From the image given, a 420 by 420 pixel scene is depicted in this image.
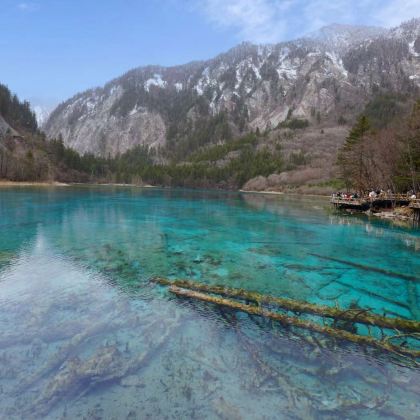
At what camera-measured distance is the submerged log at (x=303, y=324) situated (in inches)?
468

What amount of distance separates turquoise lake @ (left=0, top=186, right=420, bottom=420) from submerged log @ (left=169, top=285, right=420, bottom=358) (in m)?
0.31

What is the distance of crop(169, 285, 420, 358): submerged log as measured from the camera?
11.9 metres

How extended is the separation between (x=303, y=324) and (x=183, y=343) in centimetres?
459

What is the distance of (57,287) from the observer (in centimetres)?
1805

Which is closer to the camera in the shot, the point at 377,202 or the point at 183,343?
the point at 183,343

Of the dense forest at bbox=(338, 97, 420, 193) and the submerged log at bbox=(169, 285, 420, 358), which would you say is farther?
the dense forest at bbox=(338, 97, 420, 193)

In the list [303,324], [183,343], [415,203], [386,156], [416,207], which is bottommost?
[183,343]

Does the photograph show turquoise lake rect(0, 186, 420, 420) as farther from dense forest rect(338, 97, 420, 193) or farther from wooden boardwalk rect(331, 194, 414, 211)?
wooden boardwalk rect(331, 194, 414, 211)

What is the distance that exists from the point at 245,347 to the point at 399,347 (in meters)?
5.34

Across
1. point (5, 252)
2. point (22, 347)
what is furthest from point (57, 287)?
point (5, 252)

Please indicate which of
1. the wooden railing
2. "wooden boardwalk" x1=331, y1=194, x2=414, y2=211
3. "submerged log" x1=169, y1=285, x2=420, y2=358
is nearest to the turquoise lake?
"submerged log" x1=169, y1=285, x2=420, y2=358

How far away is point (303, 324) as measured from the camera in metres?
13.1

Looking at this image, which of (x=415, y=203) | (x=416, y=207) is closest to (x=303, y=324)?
(x=416, y=207)

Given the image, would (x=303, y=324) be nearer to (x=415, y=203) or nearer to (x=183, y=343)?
(x=183, y=343)
